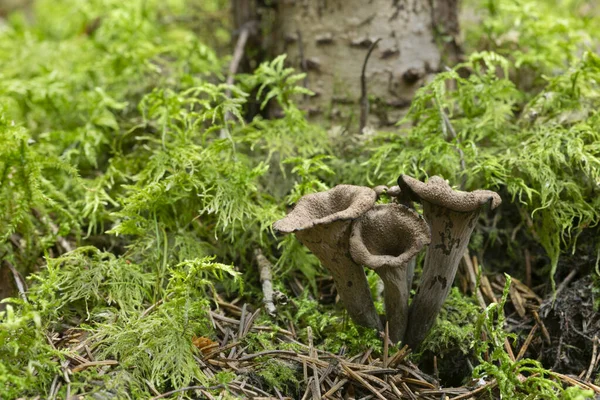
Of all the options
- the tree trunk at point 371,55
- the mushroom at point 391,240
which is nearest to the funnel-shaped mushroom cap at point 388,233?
the mushroom at point 391,240

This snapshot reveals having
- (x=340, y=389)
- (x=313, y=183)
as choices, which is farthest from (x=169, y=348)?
(x=313, y=183)

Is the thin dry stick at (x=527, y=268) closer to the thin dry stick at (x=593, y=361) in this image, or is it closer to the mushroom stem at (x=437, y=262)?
the thin dry stick at (x=593, y=361)

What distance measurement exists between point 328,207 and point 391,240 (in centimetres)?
27

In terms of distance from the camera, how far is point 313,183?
261 centimetres

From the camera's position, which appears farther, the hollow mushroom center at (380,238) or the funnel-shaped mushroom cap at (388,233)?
the hollow mushroom center at (380,238)

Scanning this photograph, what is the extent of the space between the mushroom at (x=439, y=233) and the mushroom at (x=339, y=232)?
16cm

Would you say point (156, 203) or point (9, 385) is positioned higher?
point (156, 203)

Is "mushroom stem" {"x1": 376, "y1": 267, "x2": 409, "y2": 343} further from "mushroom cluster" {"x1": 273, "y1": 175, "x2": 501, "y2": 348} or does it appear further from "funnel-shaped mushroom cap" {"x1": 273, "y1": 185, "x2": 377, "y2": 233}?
"funnel-shaped mushroom cap" {"x1": 273, "y1": 185, "x2": 377, "y2": 233}

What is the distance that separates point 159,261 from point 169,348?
2.08ft

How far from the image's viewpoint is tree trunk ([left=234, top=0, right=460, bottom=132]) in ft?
10.6

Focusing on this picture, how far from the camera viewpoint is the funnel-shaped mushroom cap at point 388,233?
183 cm

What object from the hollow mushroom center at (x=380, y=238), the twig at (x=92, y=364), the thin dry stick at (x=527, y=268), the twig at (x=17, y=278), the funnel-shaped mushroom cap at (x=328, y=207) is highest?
the funnel-shaped mushroom cap at (x=328, y=207)

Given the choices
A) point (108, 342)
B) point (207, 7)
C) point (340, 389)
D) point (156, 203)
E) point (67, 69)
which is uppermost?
point (207, 7)

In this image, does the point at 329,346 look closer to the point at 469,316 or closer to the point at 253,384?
the point at 253,384
